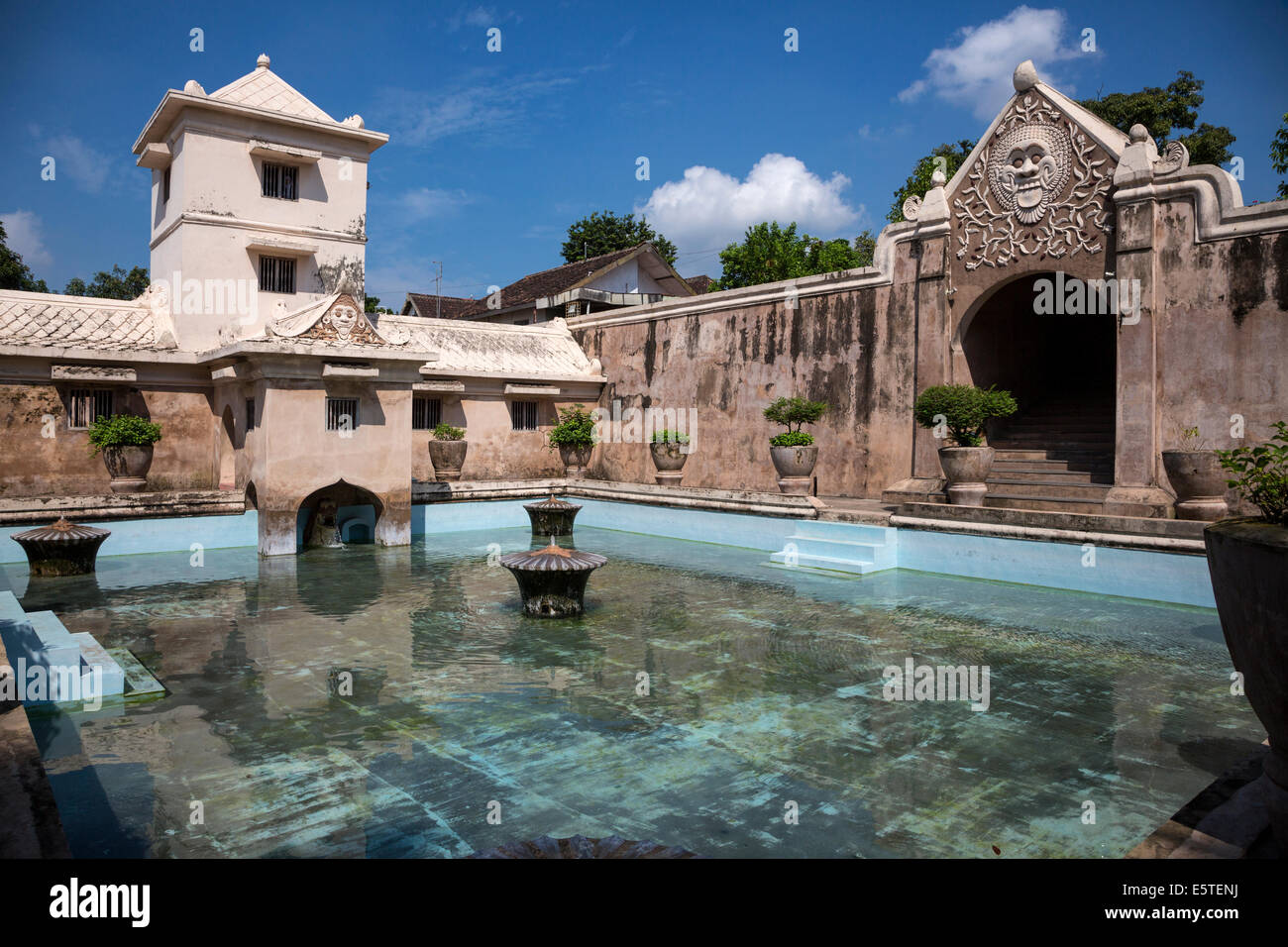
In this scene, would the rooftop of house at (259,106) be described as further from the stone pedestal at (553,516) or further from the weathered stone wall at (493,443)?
the stone pedestal at (553,516)

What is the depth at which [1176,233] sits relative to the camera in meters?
9.67

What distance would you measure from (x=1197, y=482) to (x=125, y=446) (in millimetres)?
12642

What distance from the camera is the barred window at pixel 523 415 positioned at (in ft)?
53.3

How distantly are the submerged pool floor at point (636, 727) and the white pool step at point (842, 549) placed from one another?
1.48m

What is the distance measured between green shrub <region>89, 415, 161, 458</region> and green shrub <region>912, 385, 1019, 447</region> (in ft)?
33.7

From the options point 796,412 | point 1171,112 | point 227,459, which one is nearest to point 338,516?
point 227,459

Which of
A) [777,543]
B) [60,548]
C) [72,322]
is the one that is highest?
[72,322]

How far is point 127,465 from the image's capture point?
1130 cm

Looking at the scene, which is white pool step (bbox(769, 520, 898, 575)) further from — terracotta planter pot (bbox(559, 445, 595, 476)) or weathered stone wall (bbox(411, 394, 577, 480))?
weathered stone wall (bbox(411, 394, 577, 480))

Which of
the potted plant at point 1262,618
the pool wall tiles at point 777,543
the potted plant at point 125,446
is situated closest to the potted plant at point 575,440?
the pool wall tiles at point 777,543

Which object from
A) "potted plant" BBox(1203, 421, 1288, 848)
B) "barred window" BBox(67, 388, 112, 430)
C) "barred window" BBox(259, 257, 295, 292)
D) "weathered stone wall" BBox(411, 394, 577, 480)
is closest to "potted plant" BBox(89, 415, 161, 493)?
"barred window" BBox(67, 388, 112, 430)

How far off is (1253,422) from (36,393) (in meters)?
14.8

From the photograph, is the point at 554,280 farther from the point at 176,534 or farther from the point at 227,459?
the point at 176,534

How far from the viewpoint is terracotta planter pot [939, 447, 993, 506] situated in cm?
1018
